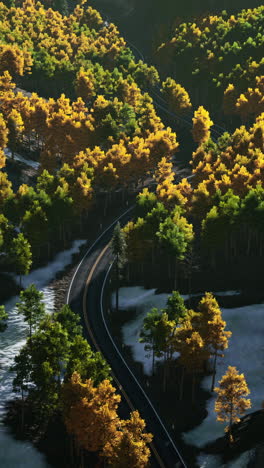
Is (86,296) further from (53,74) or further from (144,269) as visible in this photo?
(53,74)

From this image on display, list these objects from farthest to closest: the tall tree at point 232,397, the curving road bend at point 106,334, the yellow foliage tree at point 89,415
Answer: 1. the curving road bend at point 106,334
2. the tall tree at point 232,397
3. the yellow foliage tree at point 89,415

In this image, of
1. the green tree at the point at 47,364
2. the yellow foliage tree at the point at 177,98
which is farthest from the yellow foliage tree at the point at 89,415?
the yellow foliage tree at the point at 177,98

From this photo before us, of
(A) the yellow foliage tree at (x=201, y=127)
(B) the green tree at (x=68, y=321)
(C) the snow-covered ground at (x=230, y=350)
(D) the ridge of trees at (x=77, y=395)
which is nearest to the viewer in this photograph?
(D) the ridge of trees at (x=77, y=395)

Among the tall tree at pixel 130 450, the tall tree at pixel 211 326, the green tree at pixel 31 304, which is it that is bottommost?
the tall tree at pixel 130 450

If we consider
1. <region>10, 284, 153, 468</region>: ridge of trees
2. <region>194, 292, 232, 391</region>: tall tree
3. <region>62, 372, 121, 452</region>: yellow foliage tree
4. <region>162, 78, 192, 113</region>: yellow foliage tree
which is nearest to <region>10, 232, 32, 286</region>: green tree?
<region>10, 284, 153, 468</region>: ridge of trees

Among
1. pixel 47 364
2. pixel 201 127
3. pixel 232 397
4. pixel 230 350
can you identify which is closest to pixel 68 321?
pixel 47 364

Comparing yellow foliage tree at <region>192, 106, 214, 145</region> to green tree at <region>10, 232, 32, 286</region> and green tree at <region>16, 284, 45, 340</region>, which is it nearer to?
green tree at <region>10, 232, 32, 286</region>

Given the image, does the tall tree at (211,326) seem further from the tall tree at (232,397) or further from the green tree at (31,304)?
the green tree at (31,304)
